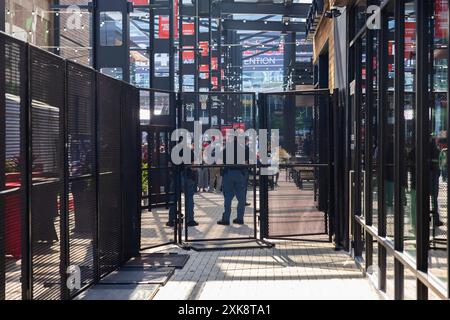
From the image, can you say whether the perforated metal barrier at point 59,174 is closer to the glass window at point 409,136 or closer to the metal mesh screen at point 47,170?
the metal mesh screen at point 47,170

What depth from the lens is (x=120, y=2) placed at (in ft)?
38.9

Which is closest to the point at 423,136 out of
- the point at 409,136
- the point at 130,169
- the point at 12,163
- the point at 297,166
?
the point at 409,136

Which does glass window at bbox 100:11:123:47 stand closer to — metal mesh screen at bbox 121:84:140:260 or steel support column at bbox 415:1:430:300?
metal mesh screen at bbox 121:84:140:260

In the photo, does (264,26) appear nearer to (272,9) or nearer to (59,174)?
(272,9)

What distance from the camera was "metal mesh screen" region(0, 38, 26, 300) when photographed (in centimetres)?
421

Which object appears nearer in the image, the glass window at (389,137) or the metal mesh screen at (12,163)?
the metal mesh screen at (12,163)

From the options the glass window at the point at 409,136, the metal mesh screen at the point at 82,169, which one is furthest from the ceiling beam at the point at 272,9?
the glass window at the point at 409,136

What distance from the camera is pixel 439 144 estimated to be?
4.12m

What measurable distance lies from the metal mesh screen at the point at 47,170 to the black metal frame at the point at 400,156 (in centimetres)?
285

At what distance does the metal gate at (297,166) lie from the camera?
32.7 feet

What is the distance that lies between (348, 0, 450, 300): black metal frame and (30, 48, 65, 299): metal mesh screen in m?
2.85

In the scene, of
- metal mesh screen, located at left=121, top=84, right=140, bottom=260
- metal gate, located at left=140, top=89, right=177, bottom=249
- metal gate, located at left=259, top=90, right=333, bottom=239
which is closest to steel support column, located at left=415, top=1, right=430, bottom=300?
metal mesh screen, located at left=121, top=84, right=140, bottom=260

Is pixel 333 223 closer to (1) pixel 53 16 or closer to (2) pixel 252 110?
(2) pixel 252 110
